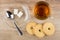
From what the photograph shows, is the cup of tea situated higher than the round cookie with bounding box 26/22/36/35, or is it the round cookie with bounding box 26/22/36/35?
the cup of tea

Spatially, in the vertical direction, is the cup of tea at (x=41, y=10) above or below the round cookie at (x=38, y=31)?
above

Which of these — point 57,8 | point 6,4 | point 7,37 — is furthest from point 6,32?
point 57,8

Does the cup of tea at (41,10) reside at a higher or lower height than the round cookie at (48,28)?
higher

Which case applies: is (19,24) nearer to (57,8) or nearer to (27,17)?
(27,17)
